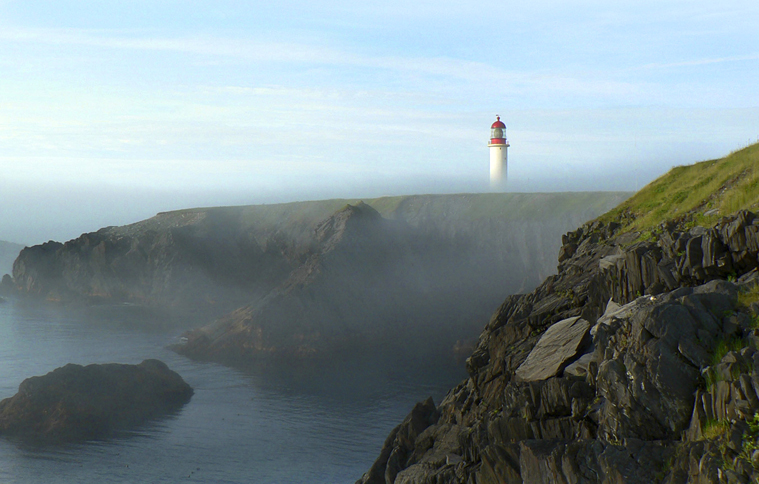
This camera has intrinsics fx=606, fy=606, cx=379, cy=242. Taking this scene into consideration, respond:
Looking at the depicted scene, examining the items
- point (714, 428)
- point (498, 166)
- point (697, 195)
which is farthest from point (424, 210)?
point (714, 428)

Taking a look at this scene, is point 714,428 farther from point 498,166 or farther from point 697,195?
point 498,166

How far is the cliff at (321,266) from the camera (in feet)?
328

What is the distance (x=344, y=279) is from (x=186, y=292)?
43565 millimetres

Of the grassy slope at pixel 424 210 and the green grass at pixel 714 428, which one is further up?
the grassy slope at pixel 424 210

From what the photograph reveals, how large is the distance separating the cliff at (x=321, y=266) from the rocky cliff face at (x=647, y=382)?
77.4 metres

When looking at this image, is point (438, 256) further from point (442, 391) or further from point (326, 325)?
point (442, 391)

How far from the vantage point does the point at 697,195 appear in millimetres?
27703

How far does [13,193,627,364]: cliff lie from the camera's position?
328ft

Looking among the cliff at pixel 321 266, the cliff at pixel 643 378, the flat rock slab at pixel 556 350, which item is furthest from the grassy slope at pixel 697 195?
the cliff at pixel 321 266

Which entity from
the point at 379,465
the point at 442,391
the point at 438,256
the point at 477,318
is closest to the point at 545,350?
the point at 379,465

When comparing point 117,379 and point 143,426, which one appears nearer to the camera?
point 143,426

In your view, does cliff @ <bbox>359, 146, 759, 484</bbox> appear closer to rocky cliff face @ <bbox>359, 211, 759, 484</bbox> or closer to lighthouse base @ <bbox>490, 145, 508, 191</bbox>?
rocky cliff face @ <bbox>359, 211, 759, 484</bbox>

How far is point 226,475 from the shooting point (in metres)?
48.9

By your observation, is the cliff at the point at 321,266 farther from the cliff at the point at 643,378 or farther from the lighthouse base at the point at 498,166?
the cliff at the point at 643,378
